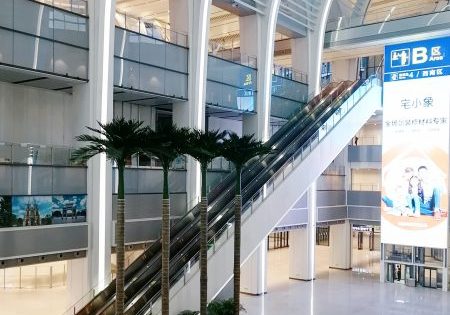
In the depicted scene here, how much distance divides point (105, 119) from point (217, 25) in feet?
56.4

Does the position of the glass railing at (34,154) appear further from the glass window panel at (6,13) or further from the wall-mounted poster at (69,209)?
the glass window panel at (6,13)

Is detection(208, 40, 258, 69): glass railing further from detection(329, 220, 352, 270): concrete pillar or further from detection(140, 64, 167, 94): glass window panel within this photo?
detection(329, 220, 352, 270): concrete pillar

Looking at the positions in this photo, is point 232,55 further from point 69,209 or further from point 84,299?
point 84,299

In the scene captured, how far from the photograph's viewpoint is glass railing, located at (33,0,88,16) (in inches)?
610

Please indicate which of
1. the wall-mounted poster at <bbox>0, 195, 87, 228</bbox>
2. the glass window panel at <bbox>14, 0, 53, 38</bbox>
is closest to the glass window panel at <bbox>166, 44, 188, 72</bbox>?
the glass window panel at <bbox>14, 0, 53, 38</bbox>

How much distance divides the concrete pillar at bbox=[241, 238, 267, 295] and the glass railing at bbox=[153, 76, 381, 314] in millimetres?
4243

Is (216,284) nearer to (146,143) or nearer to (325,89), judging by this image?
(146,143)

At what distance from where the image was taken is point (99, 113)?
16219 millimetres

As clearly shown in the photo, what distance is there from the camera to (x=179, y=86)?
19578mm

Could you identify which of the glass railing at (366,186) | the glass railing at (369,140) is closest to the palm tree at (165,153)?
the glass railing at (366,186)

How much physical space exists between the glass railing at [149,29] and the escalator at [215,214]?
17.8 ft

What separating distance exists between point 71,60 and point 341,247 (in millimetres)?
20178

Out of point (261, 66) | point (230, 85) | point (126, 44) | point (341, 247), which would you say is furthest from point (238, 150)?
point (341, 247)

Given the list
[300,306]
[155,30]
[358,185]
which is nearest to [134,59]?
[155,30]
